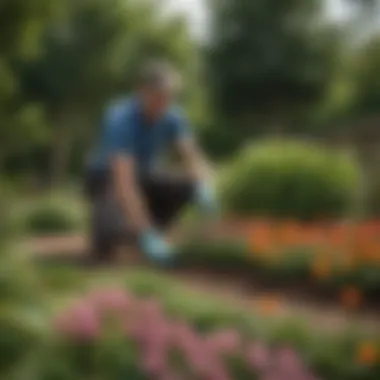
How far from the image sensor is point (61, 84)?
2.13 meters

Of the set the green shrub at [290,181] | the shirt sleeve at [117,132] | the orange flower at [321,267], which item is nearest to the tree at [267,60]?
the green shrub at [290,181]

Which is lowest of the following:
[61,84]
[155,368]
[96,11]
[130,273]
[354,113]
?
[155,368]

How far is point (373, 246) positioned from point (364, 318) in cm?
20

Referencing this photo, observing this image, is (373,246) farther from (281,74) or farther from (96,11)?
(96,11)

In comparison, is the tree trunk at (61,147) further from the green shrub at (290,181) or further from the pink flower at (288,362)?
the pink flower at (288,362)

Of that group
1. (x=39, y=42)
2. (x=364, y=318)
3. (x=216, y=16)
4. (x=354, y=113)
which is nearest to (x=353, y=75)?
(x=354, y=113)

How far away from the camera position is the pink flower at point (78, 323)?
1990 mm

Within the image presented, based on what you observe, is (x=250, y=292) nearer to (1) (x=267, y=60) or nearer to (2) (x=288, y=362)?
(2) (x=288, y=362)

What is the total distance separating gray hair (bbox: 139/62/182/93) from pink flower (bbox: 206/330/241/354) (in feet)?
1.68

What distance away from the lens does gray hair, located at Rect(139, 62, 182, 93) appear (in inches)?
82.3

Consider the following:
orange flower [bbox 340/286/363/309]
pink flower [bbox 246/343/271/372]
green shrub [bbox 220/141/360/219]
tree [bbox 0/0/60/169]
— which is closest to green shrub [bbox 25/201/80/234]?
tree [bbox 0/0/60/169]

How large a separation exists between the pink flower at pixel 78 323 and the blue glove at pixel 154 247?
0.65 feet

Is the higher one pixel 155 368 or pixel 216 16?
pixel 216 16

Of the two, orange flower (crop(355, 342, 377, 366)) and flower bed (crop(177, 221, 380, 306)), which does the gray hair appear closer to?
flower bed (crop(177, 221, 380, 306))
